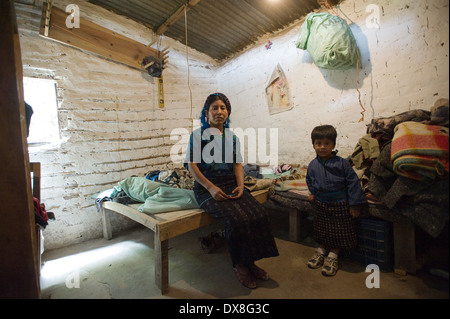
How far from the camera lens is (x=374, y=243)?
1.96m

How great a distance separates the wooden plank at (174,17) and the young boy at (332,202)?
2.52m

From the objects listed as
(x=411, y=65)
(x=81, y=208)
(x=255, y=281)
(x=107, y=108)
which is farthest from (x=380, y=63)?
(x=81, y=208)

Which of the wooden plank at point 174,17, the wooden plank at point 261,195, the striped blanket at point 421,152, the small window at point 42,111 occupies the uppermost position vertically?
the wooden plank at point 174,17

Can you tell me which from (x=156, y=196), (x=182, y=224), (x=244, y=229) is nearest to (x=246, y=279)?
(x=244, y=229)

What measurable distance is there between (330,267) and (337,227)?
1.21ft

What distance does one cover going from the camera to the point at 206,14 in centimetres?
328

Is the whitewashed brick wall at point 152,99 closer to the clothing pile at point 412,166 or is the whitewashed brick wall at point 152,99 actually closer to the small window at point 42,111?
the small window at point 42,111

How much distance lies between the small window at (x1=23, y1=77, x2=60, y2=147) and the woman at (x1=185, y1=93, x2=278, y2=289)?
2.05 metres

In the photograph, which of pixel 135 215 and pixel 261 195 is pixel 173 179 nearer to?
pixel 135 215

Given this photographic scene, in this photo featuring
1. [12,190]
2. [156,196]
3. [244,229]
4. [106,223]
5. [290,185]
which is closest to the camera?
[12,190]

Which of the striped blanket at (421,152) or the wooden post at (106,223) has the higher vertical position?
the striped blanket at (421,152)

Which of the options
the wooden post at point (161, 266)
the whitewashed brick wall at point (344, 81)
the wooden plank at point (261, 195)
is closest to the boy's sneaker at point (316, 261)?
the wooden plank at point (261, 195)

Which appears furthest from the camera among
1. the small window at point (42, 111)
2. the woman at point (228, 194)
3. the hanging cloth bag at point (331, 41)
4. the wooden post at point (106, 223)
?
the wooden post at point (106, 223)

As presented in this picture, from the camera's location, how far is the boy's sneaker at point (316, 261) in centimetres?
202
